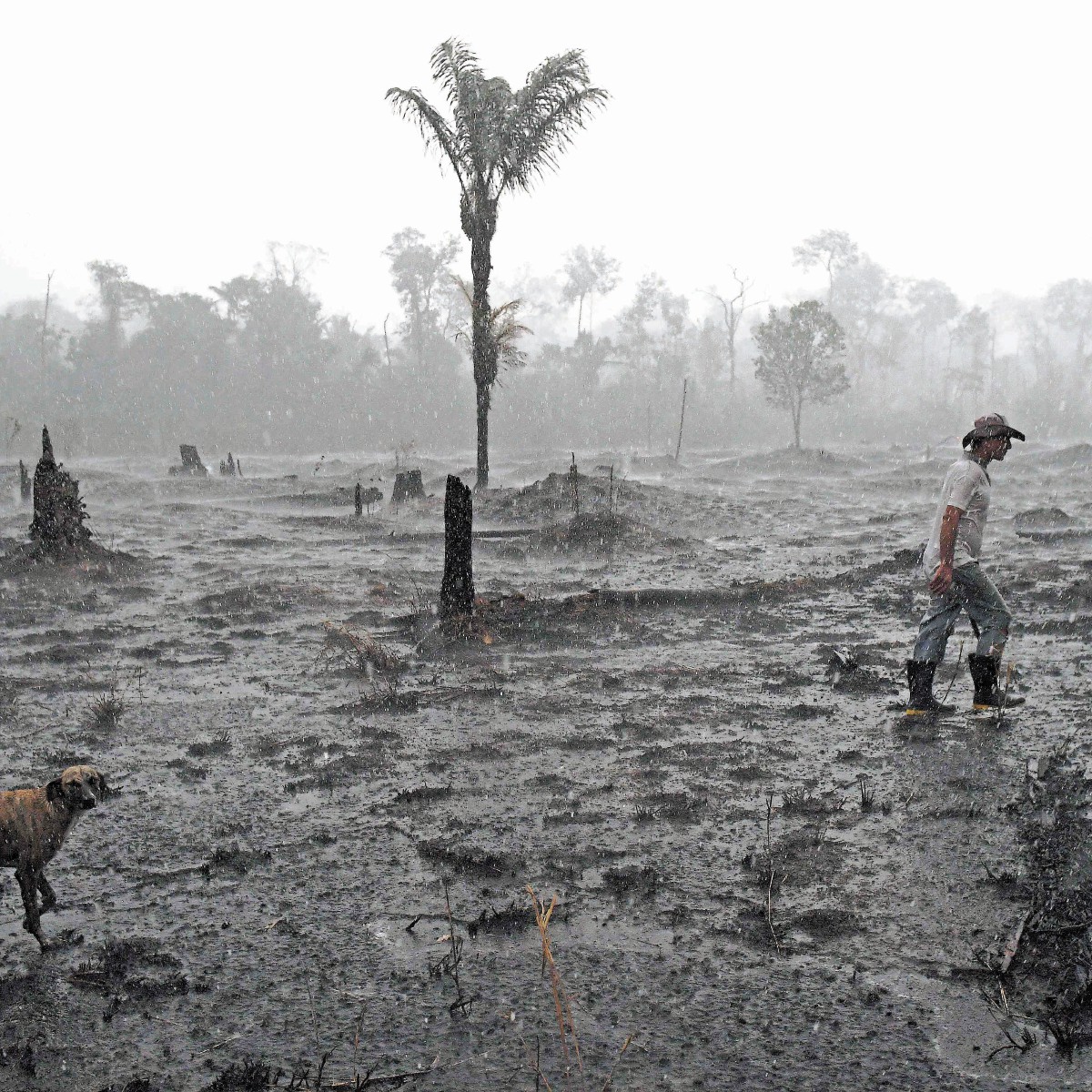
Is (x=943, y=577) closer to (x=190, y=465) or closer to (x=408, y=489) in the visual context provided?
(x=408, y=489)

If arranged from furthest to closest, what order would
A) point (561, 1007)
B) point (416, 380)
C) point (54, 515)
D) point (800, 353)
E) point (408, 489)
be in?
1. point (416, 380)
2. point (800, 353)
3. point (408, 489)
4. point (54, 515)
5. point (561, 1007)

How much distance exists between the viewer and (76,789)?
151 inches

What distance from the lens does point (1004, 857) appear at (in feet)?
14.1

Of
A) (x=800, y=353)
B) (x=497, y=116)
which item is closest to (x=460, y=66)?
Result: (x=497, y=116)

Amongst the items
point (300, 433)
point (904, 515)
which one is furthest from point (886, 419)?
point (904, 515)

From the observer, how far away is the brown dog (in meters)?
3.71

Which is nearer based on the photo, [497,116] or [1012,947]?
[1012,947]

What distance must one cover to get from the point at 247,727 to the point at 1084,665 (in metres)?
6.55

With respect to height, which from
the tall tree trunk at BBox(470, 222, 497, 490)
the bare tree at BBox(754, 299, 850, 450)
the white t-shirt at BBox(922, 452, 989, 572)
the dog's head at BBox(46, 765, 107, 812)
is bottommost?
A: the dog's head at BBox(46, 765, 107, 812)

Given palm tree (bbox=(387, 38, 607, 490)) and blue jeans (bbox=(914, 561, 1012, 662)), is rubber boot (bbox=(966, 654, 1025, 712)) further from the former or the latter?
palm tree (bbox=(387, 38, 607, 490))

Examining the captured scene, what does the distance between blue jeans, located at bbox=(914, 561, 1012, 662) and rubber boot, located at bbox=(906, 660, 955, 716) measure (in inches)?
2.4

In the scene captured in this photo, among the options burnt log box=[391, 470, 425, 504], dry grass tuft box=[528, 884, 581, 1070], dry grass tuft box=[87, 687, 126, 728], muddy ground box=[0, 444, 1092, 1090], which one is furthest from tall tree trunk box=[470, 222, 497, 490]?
dry grass tuft box=[528, 884, 581, 1070]

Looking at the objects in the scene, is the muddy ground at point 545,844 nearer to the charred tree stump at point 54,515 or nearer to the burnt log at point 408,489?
the charred tree stump at point 54,515

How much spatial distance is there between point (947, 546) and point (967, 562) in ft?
0.60
